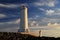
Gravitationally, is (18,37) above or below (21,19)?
below

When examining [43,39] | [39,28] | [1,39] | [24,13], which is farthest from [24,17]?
[43,39]

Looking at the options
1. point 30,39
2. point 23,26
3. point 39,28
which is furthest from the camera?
point 23,26

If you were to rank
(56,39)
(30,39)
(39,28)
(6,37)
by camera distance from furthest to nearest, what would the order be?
(39,28), (6,37), (30,39), (56,39)

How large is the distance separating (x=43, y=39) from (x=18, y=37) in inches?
25.2

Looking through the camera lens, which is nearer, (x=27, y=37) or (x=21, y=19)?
(x=27, y=37)

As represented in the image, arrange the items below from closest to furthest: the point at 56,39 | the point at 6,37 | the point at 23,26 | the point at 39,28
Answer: the point at 56,39
the point at 6,37
the point at 39,28
the point at 23,26

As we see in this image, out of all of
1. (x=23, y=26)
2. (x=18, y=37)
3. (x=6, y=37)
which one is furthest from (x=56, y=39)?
(x=23, y=26)

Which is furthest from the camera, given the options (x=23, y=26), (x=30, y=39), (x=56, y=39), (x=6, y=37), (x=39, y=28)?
(x=23, y=26)

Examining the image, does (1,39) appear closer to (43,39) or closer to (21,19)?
(43,39)

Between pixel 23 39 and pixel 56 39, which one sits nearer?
pixel 56 39

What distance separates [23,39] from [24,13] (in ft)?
17.4

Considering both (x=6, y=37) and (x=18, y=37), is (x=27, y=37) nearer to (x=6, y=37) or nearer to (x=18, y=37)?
(x=18, y=37)

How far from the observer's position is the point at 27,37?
3.27 metres

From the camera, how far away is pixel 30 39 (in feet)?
10.6
